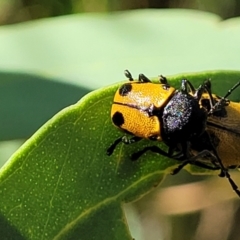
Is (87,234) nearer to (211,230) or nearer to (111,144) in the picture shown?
(111,144)

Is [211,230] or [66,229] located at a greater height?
[66,229]

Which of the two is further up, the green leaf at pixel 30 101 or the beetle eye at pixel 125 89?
the beetle eye at pixel 125 89

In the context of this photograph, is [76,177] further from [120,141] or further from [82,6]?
[82,6]

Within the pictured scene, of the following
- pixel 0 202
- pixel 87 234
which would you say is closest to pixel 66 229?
pixel 87 234

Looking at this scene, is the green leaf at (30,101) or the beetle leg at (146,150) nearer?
the beetle leg at (146,150)

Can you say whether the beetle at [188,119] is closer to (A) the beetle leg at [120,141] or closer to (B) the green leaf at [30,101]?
(A) the beetle leg at [120,141]

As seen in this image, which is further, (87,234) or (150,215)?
(150,215)

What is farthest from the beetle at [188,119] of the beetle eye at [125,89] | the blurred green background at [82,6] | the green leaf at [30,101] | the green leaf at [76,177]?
the blurred green background at [82,6]

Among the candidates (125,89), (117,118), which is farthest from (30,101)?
(117,118)

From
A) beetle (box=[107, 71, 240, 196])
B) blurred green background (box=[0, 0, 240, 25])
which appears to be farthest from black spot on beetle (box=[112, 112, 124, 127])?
blurred green background (box=[0, 0, 240, 25])
